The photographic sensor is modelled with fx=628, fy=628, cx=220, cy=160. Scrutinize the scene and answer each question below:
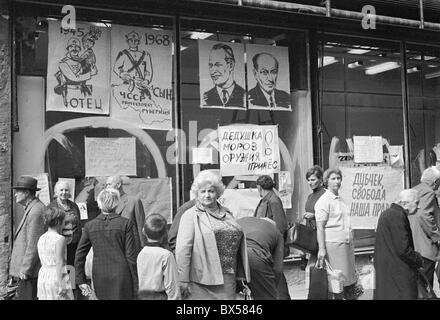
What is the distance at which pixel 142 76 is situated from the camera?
8.84 meters

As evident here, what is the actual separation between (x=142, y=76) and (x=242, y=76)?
1602mm

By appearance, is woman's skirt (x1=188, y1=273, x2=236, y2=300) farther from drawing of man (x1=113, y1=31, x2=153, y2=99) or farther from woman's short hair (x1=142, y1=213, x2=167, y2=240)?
drawing of man (x1=113, y1=31, x2=153, y2=99)

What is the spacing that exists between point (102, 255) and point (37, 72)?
3272mm

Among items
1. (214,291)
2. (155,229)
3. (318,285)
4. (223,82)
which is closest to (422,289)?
(318,285)

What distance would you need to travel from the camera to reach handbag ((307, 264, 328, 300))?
6.95 meters

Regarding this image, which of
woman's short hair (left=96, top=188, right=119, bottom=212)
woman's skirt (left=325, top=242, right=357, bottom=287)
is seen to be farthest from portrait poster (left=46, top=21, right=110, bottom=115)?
woman's skirt (left=325, top=242, right=357, bottom=287)

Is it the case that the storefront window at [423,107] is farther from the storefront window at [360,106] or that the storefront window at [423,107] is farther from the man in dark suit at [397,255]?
the man in dark suit at [397,255]

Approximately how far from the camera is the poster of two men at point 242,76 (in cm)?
927

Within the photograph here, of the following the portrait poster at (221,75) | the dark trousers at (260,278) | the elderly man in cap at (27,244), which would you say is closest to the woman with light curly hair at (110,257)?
the elderly man in cap at (27,244)

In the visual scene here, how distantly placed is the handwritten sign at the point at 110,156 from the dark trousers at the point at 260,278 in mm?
3128

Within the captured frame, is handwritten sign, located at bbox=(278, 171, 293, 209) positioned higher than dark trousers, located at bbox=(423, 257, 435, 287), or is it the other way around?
handwritten sign, located at bbox=(278, 171, 293, 209)

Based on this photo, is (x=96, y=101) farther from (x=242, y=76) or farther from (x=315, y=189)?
(x=315, y=189)

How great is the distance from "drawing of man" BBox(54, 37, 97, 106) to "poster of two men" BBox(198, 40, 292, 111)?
170cm
